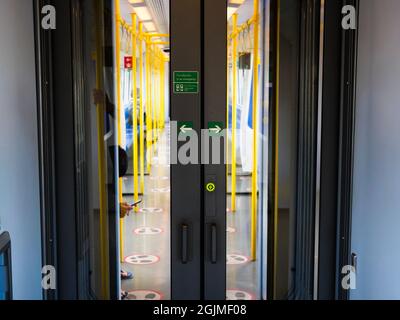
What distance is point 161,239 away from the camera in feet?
9.11

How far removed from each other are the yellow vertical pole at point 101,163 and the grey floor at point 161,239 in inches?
5.1

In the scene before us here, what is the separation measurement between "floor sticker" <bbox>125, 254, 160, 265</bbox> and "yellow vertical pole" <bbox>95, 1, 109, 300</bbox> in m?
0.16

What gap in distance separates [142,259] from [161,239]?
7.4 inches

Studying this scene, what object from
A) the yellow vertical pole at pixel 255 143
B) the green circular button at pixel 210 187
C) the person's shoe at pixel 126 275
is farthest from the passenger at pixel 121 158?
the yellow vertical pole at pixel 255 143

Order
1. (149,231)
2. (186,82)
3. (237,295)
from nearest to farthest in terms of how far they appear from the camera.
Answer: (186,82) → (149,231) → (237,295)

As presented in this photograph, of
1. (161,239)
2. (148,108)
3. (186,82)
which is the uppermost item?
(186,82)

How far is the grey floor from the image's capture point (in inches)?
108

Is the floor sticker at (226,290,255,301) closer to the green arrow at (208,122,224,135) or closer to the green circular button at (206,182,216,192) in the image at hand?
the green circular button at (206,182,216,192)

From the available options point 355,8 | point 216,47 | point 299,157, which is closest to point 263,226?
point 299,157

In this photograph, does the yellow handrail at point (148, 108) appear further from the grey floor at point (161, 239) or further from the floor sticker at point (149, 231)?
the floor sticker at point (149, 231)

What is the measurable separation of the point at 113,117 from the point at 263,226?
1.14 m

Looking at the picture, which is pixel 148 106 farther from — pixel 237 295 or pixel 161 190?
pixel 237 295

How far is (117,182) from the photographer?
2.86 meters

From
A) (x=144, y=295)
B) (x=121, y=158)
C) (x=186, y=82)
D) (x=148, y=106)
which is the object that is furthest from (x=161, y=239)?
(x=186, y=82)
